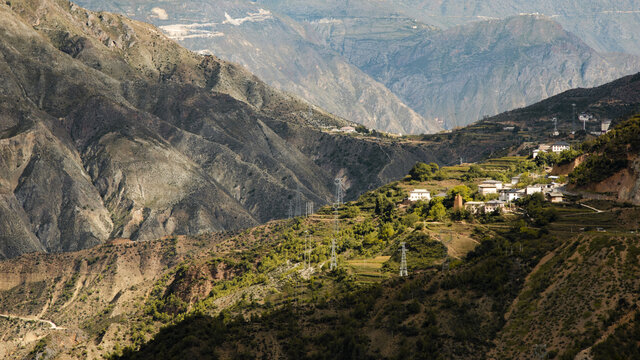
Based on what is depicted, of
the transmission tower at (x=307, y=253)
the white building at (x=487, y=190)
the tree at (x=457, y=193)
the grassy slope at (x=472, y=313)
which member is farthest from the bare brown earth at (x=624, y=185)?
the transmission tower at (x=307, y=253)

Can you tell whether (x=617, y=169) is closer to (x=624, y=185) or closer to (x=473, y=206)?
(x=624, y=185)

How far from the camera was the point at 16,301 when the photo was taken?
185375 mm

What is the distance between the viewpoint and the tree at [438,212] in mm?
132450

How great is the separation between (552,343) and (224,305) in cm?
7165

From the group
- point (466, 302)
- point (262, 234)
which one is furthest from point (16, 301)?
point (466, 302)

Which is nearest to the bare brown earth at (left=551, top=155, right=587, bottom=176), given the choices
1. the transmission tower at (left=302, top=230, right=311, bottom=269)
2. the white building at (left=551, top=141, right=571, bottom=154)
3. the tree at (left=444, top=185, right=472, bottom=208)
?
the tree at (left=444, top=185, right=472, bottom=208)

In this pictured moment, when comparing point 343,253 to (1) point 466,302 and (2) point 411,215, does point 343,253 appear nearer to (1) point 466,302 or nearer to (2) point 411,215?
(2) point 411,215

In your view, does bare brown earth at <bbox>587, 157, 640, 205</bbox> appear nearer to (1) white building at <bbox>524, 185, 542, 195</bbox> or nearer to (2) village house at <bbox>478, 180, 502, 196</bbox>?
(1) white building at <bbox>524, 185, 542, 195</bbox>

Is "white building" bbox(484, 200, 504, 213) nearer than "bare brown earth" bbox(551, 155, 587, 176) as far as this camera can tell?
Yes

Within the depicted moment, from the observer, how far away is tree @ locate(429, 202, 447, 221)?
132450 mm

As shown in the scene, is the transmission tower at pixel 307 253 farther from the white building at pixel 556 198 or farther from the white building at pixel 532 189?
the white building at pixel 556 198

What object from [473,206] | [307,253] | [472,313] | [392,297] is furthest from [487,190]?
[472,313]

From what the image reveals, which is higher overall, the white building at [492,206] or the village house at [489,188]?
the village house at [489,188]

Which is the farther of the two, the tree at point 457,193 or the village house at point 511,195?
the tree at point 457,193
